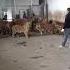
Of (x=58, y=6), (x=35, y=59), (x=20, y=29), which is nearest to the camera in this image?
(x=35, y=59)

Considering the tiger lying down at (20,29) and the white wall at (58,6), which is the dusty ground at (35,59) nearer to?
the tiger lying down at (20,29)

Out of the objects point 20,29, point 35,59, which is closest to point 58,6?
point 20,29

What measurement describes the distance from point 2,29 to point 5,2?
29.5 feet

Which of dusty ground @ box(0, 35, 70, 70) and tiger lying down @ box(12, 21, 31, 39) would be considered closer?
dusty ground @ box(0, 35, 70, 70)

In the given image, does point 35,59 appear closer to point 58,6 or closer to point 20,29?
point 20,29

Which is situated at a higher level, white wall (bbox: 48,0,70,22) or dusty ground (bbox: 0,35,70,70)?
white wall (bbox: 48,0,70,22)

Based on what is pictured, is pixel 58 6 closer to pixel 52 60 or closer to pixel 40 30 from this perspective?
pixel 40 30

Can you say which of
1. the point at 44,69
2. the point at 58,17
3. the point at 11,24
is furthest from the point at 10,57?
the point at 58,17

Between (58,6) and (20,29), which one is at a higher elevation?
(58,6)

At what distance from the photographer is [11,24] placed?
656 inches

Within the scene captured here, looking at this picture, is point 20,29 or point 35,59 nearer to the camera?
point 35,59

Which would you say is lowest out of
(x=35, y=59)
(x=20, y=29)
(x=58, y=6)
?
(x=35, y=59)

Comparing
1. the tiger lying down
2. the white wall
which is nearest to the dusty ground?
the tiger lying down

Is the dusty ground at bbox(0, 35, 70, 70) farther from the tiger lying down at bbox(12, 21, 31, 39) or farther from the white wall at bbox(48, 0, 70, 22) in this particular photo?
the white wall at bbox(48, 0, 70, 22)
